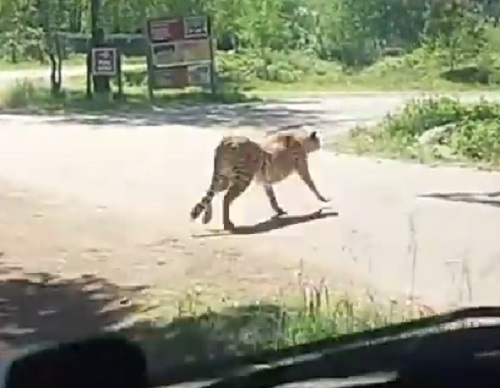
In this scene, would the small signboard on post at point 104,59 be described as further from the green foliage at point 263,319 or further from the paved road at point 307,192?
the green foliage at point 263,319

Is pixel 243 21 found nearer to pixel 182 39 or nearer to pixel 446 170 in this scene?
pixel 182 39

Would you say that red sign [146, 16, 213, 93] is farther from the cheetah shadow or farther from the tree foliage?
the cheetah shadow

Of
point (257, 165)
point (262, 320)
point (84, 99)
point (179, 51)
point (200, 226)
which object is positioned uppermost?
point (179, 51)

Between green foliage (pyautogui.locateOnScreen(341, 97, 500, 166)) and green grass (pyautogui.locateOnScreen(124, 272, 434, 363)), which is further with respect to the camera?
green foliage (pyautogui.locateOnScreen(341, 97, 500, 166))

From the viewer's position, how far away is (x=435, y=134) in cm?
285

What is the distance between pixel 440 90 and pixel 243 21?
0.51m

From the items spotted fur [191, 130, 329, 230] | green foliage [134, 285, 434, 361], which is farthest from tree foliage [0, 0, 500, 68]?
green foliage [134, 285, 434, 361]

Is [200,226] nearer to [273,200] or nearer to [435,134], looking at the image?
[273,200]

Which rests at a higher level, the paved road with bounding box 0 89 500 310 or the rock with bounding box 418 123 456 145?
the rock with bounding box 418 123 456 145

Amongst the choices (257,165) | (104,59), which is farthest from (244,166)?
(104,59)

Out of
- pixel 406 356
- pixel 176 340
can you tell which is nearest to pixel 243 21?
pixel 176 340

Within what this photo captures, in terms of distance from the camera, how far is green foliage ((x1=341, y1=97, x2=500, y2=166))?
2.85 m

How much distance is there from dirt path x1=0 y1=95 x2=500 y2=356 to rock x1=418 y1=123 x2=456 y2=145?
0.07m

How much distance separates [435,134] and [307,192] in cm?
34
